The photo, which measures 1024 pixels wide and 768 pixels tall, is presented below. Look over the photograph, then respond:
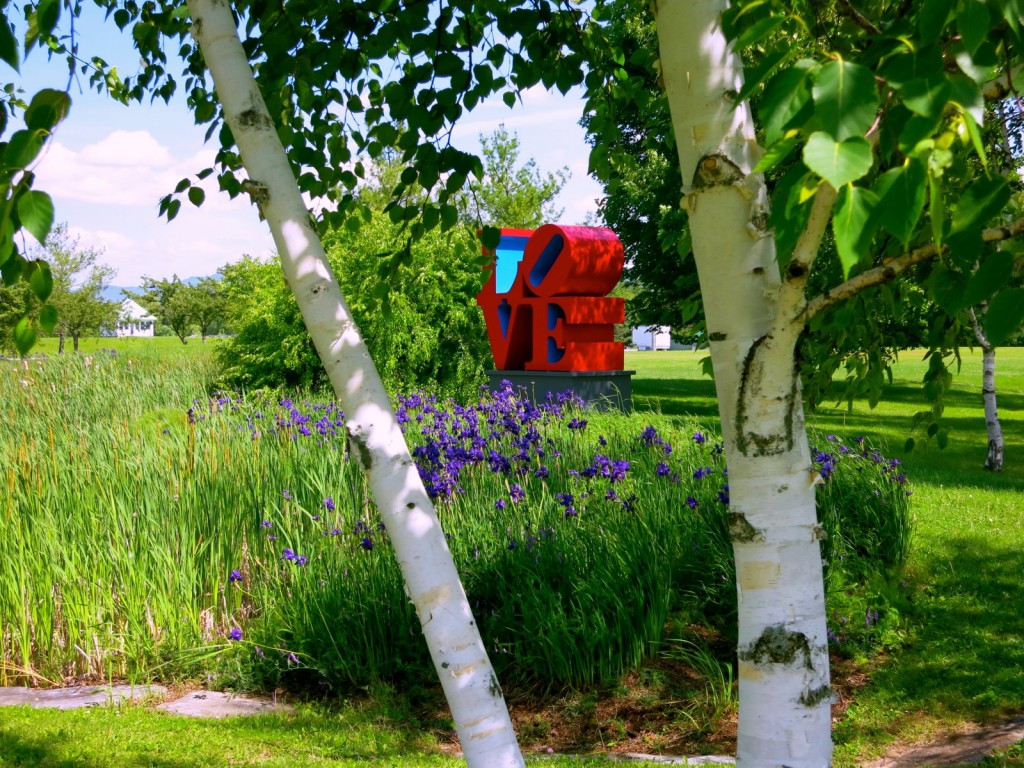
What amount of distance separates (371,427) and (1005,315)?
106cm

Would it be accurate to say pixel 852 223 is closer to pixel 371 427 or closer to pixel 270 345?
pixel 371 427

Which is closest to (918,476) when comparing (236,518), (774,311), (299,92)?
(236,518)

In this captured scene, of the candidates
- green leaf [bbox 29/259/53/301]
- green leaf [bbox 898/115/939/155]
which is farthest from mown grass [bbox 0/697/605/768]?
green leaf [bbox 898/115/939/155]

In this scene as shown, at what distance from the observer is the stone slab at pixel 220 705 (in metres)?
3.64

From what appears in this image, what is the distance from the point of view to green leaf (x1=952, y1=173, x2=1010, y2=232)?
106 centimetres

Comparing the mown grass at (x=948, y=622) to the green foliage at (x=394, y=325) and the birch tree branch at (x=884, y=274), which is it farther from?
the green foliage at (x=394, y=325)

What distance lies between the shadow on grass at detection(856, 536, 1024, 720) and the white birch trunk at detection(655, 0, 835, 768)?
2.57 metres

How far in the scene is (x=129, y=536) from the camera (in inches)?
172

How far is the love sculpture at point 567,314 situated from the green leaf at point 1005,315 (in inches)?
367

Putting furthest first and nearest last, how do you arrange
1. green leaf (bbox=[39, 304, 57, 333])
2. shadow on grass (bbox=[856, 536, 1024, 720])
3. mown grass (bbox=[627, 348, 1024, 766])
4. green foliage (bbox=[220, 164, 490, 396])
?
1. green foliage (bbox=[220, 164, 490, 396])
2. shadow on grass (bbox=[856, 536, 1024, 720])
3. mown grass (bbox=[627, 348, 1024, 766])
4. green leaf (bbox=[39, 304, 57, 333])

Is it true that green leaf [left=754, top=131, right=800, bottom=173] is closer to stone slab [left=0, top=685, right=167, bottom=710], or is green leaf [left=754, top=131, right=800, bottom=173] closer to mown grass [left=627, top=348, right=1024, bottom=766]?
mown grass [left=627, top=348, right=1024, bottom=766]

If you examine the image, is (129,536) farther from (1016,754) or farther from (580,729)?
(1016,754)

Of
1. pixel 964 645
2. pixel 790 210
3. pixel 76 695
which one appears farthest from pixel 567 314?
pixel 790 210

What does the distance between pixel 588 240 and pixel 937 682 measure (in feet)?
24.4
